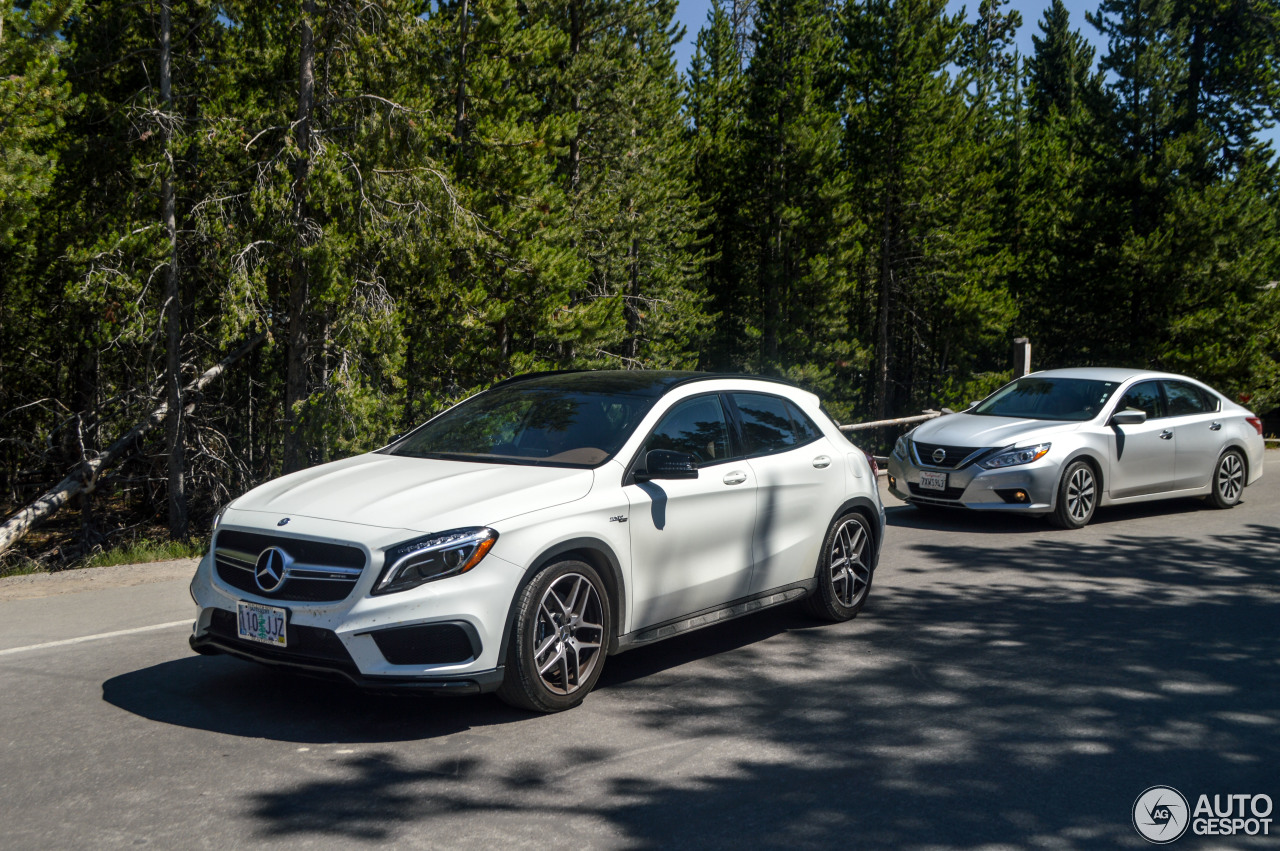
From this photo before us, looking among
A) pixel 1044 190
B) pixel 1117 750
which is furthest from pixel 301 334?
pixel 1044 190

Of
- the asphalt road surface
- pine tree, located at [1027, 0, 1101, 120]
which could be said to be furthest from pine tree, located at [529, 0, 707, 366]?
pine tree, located at [1027, 0, 1101, 120]

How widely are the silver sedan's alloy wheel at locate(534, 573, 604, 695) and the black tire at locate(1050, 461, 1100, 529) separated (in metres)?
7.28

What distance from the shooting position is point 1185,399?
41.5 feet

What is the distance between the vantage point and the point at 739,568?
20.8ft

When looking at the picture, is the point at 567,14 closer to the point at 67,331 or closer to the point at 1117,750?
the point at 67,331

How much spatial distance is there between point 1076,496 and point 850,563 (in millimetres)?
5070

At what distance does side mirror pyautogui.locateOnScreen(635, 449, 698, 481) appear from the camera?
5.70 metres

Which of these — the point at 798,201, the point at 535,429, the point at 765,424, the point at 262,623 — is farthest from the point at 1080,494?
the point at 798,201

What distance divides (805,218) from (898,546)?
31.6 meters

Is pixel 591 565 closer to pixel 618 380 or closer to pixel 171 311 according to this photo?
pixel 618 380

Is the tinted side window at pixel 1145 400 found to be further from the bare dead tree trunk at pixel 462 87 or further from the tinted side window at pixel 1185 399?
the bare dead tree trunk at pixel 462 87

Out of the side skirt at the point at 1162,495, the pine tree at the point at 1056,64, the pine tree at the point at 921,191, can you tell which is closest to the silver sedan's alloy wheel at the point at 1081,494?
the side skirt at the point at 1162,495

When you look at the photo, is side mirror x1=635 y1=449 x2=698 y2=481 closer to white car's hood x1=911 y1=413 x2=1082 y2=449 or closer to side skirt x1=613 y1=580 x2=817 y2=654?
side skirt x1=613 y1=580 x2=817 y2=654

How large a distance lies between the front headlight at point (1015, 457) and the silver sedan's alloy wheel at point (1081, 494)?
0.45m
